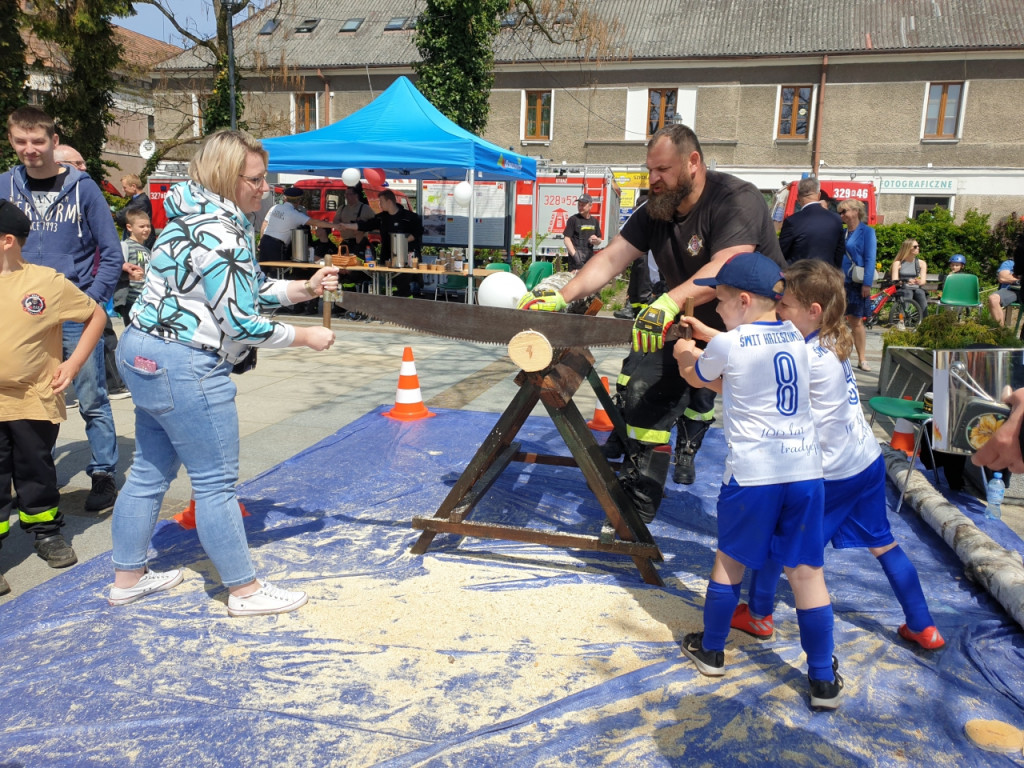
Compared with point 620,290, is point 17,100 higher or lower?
higher

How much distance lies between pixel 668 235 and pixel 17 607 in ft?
10.9

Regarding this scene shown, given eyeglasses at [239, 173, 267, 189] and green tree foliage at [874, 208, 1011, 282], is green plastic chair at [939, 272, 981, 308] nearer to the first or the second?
eyeglasses at [239, 173, 267, 189]

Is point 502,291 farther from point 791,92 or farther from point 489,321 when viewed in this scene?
point 791,92

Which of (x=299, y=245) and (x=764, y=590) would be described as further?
(x=299, y=245)

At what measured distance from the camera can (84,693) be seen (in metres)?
2.39

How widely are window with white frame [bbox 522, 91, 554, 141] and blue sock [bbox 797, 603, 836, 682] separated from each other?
84.5ft

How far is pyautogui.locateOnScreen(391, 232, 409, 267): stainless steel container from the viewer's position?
11703 mm

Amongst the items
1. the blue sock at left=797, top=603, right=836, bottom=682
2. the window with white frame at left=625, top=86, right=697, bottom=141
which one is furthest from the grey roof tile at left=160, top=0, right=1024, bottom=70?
the blue sock at left=797, top=603, right=836, bottom=682

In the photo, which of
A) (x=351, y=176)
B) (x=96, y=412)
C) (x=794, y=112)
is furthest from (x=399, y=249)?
(x=794, y=112)

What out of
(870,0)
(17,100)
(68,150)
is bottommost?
(68,150)

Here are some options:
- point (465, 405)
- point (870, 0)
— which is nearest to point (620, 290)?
point (465, 405)

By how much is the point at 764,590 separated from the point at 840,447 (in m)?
0.64

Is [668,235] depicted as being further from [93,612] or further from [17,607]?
[17,607]

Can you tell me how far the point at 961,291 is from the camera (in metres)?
9.42
